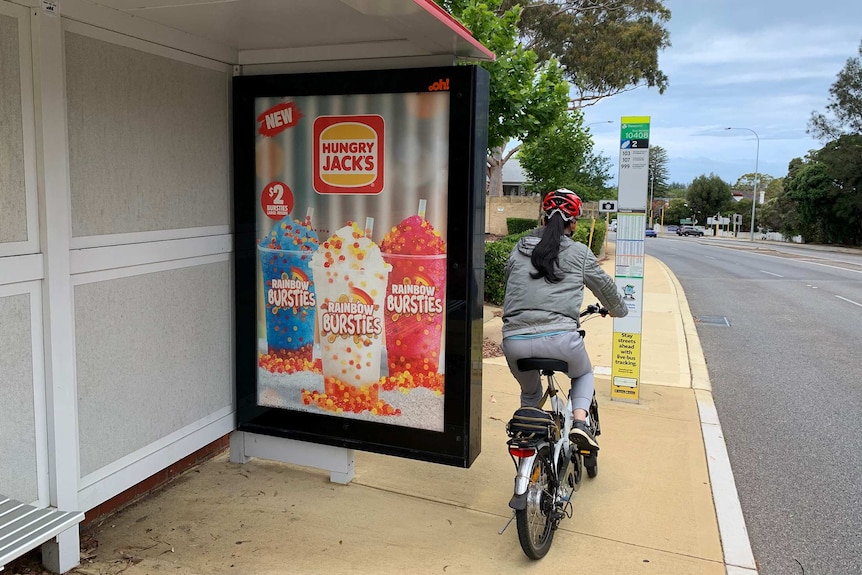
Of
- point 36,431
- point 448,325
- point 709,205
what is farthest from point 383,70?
point 709,205

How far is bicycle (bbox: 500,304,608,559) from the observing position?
3498 mm

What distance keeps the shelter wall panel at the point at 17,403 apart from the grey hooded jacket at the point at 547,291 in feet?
7.85

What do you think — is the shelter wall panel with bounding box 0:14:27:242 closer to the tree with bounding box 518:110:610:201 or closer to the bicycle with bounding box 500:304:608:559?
the bicycle with bounding box 500:304:608:559

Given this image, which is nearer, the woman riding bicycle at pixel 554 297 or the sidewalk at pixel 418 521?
the sidewalk at pixel 418 521

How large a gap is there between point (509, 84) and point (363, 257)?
18.3 feet

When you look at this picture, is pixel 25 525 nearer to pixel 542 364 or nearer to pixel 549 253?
pixel 542 364

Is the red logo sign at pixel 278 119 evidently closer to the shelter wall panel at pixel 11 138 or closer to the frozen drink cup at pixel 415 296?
the frozen drink cup at pixel 415 296

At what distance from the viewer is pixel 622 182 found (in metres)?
6.72

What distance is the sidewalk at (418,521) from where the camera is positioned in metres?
3.68

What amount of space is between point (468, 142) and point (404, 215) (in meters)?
0.58

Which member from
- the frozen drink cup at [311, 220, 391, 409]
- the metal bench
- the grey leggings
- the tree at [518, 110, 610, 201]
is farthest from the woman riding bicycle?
the tree at [518, 110, 610, 201]

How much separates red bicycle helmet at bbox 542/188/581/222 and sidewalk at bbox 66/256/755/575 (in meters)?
1.85

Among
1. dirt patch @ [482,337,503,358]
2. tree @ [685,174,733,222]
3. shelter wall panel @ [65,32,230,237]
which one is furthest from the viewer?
tree @ [685,174,733,222]

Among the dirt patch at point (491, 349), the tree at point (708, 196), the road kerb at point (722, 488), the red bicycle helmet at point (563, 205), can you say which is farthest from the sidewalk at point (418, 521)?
the tree at point (708, 196)
